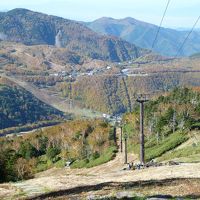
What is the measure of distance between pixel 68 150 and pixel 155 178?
86.7 metres

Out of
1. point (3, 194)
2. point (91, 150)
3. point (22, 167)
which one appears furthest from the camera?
point (91, 150)

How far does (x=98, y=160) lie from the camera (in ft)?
330

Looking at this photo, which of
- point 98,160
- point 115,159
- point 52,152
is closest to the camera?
point 115,159

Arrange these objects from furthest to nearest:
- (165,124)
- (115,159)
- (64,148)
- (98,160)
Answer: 1. (64,148)
2. (165,124)
3. (98,160)
4. (115,159)

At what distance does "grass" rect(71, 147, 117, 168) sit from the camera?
9831 centimetres

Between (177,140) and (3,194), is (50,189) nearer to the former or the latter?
(3,194)

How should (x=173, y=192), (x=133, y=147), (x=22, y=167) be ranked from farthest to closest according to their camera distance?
(x=133, y=147), (x=22, y=167), (x=173, y=192)

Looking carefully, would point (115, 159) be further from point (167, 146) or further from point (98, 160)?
point (167, 146)

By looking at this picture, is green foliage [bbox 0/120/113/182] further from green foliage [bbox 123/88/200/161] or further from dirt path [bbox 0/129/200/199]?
dirt path [bbox 0/129/200/199]

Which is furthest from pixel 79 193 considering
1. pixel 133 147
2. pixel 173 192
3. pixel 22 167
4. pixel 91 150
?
pixel 91 150

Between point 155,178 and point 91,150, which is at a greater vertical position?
point 155,178

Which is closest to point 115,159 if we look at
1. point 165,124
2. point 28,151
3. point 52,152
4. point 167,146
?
point 165,124

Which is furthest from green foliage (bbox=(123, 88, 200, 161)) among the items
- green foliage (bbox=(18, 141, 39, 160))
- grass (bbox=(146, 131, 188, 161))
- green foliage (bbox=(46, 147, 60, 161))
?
green foliage (bbox=(18, 141, 39, 160))

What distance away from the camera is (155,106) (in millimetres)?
123750
